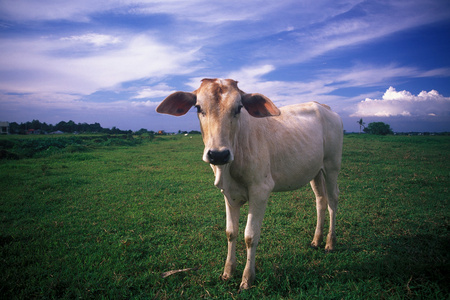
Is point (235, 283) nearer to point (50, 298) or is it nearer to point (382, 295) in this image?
point (382, 295)

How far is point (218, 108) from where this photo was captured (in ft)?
8.80

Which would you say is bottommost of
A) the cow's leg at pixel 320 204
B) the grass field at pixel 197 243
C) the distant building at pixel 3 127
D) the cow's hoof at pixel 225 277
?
the cow's hoof at pixel 225 277

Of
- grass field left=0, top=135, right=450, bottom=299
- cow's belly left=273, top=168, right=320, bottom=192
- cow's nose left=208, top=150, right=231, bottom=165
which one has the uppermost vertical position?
cow's nose left=208, top=150, right=231, bottom=165

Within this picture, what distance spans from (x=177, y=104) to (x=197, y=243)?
8.00 feet

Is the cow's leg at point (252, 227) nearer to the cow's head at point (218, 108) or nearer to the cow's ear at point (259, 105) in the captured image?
the cow's head at point (218, 108)

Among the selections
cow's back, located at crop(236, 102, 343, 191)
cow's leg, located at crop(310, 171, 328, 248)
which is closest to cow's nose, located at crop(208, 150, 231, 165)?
cow's back, located at crop(236, 102, 343, 191)

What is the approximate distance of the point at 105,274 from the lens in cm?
327

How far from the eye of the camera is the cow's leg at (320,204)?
163 inches

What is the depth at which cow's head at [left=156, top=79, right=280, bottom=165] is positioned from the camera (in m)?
2.50

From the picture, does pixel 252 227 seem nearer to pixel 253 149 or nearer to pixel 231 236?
pixel 231 236

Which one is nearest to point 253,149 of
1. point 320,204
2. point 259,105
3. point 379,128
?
point 259,105

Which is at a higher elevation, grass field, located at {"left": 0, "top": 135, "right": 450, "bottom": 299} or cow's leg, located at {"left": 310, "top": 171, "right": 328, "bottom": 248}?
cow's leg, located at {"left": 310, "top": 171, "right": 328, "bottom": 248}

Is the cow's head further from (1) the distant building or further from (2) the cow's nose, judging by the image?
(1) the distant building

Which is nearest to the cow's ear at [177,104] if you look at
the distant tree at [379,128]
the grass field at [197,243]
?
the grass field at [197,243]
